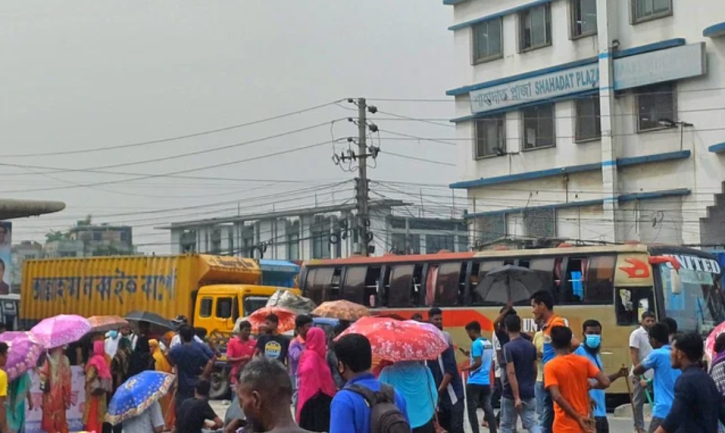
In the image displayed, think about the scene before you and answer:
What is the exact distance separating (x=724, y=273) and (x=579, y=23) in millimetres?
14105

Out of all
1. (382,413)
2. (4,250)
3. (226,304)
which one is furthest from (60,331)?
(4,250)

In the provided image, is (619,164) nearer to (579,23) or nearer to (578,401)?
(579,23)

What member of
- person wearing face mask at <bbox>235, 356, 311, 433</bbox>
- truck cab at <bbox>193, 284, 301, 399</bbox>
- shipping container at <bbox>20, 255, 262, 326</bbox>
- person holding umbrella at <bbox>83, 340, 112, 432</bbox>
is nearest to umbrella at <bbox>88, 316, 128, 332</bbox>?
person holding umbrella at <bbox>83, 340, 112, 432</bbox>

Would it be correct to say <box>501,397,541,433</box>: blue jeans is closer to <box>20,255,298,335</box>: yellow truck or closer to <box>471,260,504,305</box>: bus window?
<box>471,260,504,305</box>: bus window

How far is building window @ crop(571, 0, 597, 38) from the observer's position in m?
40.8

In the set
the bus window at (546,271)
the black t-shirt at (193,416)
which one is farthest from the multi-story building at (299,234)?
the black t-shirt at (193,416)

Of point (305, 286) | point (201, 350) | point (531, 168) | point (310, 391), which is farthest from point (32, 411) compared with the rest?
point (531, 168)

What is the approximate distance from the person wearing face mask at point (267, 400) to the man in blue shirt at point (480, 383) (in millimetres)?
11340

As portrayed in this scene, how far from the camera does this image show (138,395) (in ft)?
36.5

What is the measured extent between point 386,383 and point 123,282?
25.2m

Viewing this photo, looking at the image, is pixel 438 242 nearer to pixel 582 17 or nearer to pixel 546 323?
pixel 582 17

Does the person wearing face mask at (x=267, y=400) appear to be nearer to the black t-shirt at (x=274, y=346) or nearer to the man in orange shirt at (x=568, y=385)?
the man in orange shirt at (x=568, y=385)

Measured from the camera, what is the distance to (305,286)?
107 feet

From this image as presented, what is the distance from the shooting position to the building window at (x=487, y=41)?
44062 mm
